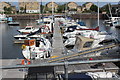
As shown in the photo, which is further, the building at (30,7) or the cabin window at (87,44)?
the building at (30,7)

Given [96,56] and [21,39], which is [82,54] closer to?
[96,56]

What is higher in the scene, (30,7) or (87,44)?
(30,7)

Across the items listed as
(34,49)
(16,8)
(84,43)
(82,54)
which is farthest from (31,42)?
(16,8)

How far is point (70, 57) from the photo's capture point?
25.9 feet

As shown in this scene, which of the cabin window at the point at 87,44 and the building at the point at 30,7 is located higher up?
the building at the point at 30,7

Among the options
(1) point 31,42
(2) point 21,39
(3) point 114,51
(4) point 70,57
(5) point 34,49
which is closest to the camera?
(4) point 70,57

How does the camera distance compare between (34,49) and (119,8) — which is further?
(119,8)

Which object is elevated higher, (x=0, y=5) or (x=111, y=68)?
(x=0, y=5)

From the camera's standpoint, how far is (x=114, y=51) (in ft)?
32.5

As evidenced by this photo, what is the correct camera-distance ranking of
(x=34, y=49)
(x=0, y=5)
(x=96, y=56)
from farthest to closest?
(x=0, y=5) < (x=34, y=49) < (x=96, y=56)

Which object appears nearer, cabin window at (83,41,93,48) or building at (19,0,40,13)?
cabin window at (83,41,93,48)

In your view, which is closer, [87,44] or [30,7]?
[87,44]

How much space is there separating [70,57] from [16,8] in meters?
66.9

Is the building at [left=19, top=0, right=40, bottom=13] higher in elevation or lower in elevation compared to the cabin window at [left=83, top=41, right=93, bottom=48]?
higher
